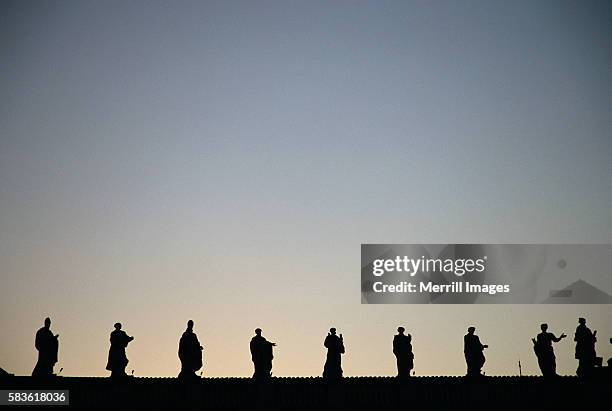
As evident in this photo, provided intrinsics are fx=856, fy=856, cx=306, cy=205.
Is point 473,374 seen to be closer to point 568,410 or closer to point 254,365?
point 568,410

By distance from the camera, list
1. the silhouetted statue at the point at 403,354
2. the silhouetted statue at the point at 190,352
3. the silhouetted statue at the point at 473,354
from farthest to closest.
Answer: the silhouetted statue at the point at 403,354
the silhouetted statue at the point at 473,354
the silhouetted statue at the point at 190,352

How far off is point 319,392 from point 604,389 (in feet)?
26.7

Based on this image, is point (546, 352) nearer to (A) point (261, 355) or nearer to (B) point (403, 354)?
(B) point (403, 354)

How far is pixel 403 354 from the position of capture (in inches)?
1051

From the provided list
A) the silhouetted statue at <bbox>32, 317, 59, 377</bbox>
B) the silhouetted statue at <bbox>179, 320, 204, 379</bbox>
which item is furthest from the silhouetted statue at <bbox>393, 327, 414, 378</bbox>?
the silhouetted statue at <bbox>32, 317, 59, 377</bbox>

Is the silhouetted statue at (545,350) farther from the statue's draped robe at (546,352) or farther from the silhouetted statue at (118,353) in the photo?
the silhouetted statue at (118,353)

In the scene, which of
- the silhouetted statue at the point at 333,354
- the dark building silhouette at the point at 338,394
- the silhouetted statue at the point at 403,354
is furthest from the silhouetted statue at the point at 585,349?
the silhouetted statue at the point at 333,354

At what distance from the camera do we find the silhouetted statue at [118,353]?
2564 cm

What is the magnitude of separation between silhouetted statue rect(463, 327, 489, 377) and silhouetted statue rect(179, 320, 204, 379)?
26.9 ft

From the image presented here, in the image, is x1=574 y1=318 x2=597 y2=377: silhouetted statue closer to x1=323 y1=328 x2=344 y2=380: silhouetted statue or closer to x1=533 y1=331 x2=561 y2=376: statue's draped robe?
x1=533 y1=331 x2=561 y2=376: statue's draped robe

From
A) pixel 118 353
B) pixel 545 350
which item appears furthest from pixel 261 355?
pixel 545 350

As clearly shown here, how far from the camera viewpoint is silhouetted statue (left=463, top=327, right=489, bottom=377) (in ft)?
86.6

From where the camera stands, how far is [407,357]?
87.6 ft

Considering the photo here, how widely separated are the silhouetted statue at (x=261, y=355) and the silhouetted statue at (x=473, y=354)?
237 inches
